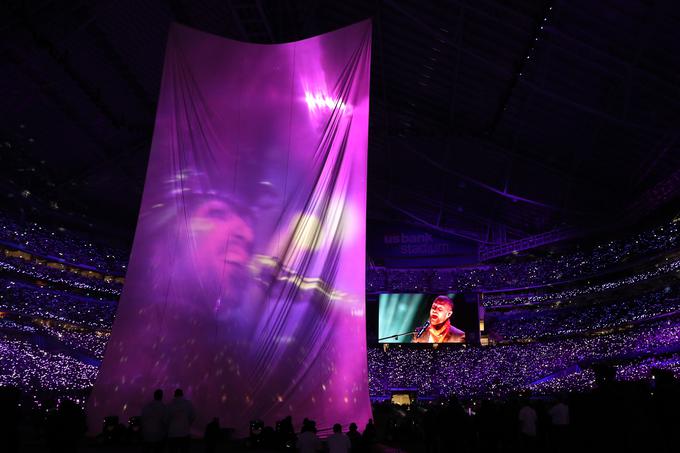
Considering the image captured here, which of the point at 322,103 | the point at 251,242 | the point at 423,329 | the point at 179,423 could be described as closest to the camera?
the point at 179,423

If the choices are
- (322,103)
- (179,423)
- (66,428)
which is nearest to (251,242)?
(322,103)

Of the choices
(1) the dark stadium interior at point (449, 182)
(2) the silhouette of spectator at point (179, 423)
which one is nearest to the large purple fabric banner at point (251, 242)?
(1) the dark stadium interior at point (449, 182)

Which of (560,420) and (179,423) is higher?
(179,423)

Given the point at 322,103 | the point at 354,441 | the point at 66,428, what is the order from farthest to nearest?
the point at 322,103, the point at 354,441, the point at 66,428

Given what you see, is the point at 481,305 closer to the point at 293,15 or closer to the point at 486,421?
the point at 293,15

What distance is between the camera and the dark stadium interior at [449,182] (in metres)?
16.0

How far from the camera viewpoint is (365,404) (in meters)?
10.4

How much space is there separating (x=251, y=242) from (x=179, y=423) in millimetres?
4890

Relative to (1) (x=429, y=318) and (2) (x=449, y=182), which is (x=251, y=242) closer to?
(2) (x=449, y=182)

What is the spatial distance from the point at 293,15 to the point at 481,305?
21485 millimetres

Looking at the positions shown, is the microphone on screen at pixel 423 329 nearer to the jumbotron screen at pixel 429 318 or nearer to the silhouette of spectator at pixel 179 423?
the jumbotron screen at pixel 429 318

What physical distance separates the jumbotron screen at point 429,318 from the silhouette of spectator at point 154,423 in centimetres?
2665

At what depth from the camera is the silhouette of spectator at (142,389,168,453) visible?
19.9 ft

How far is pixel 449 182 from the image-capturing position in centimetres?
2803
